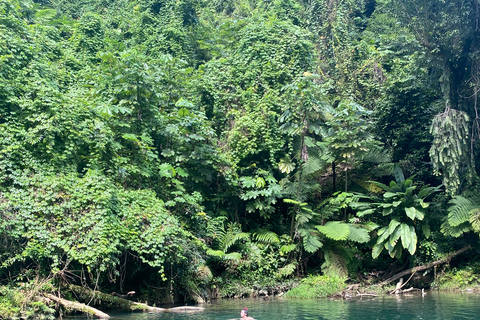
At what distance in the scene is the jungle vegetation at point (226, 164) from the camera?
10273 mm

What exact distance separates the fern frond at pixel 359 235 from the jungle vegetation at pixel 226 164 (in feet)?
0.16

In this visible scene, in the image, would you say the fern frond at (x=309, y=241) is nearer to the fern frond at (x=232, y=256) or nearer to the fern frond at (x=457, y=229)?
the fern frond at (x=232, y=256)

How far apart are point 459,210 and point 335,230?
4.31m

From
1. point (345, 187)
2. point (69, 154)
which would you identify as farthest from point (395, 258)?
point (69, 154)

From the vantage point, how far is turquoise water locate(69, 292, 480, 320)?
938cm

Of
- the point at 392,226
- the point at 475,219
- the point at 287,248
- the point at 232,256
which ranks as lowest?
the point at 232,256

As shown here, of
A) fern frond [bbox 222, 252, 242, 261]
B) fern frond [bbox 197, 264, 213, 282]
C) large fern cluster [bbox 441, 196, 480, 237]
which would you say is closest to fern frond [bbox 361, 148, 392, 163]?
large fern cluster [bbox 441, 196, 480, 237]

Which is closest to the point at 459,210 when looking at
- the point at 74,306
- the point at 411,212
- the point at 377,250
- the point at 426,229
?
the point at 426,229

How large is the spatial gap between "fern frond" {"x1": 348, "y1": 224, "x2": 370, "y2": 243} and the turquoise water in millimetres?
1954

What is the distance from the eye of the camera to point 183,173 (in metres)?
13.7

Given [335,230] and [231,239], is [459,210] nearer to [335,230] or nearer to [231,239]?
[335,230]

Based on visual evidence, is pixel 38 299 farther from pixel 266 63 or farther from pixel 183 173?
pixel 266 63

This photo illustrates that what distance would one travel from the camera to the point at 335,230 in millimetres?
13859

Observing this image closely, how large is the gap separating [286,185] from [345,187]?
2.45 meters
